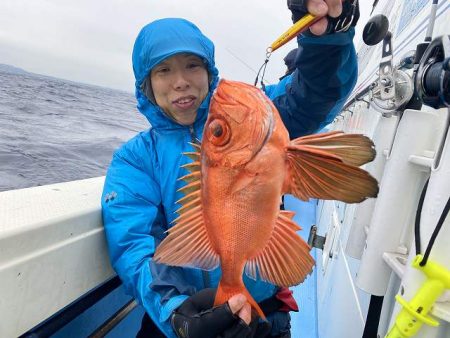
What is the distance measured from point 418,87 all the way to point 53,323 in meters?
1.93

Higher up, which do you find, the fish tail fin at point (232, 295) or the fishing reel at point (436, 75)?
the fishing reel at point (436, 75)

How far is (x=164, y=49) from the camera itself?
1.91 metres

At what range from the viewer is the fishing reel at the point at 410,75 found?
1120 mm

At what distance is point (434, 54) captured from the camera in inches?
47.6

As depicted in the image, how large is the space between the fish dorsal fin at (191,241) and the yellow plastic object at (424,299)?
57 centimetres

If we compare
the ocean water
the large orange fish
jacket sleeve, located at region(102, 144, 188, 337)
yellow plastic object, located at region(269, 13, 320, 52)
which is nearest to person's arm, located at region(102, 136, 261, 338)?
jacket sleeve, located at region(102, 144, 188, 337)

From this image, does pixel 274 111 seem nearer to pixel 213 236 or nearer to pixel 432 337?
pixel 213 236

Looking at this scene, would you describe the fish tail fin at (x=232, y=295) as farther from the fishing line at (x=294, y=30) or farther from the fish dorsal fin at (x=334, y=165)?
the fishing line at (x=294, y=30)

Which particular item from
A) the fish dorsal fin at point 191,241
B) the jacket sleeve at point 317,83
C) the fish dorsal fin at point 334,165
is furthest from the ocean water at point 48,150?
the fish dorsal fin at point 334,165

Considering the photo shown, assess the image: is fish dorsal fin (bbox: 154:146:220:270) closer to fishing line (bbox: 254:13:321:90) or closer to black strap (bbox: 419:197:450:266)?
fishing line (bbox: 254:13:321:90)

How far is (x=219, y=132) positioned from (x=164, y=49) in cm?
102

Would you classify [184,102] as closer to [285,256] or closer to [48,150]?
[285,256]

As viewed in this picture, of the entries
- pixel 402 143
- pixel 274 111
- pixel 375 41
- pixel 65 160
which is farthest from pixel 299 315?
pixel 65 160

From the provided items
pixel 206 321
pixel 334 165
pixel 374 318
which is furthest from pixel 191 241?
pixel 374 318
